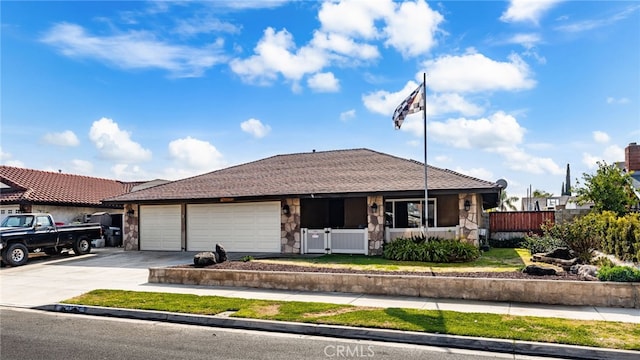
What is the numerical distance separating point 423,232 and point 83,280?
11.1m

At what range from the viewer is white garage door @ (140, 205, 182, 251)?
68.4 feet

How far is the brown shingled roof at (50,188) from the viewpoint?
23.3 meters

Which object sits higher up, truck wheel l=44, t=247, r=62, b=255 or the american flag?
the american flag

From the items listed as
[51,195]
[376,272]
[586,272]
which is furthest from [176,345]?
[51,195]

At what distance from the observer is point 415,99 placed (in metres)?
14.6

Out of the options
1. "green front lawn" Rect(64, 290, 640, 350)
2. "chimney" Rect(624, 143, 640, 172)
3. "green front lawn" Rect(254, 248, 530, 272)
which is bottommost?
"green front lawn" Rect(64, 290, 640, 350)

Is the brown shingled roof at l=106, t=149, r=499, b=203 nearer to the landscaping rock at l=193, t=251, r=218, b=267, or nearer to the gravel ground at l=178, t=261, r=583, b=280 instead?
the gravel ground at l=178, t=261, r=583, b=280

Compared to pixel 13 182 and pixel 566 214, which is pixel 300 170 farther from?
pixel 13 182

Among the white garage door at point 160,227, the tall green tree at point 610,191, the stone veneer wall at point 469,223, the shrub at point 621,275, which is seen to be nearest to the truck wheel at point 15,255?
the white garage door at point 160,227

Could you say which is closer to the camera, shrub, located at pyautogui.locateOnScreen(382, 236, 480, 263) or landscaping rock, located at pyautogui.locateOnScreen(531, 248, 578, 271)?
A: landscaping rock, located at pyautogui.locateOnScreen(531, 248, 578, 271)

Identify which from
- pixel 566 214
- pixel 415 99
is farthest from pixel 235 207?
pixel 566 214

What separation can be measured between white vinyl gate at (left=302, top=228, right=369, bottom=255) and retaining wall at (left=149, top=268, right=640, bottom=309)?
637 centimetres

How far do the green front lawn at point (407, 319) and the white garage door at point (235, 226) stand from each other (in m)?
8.67

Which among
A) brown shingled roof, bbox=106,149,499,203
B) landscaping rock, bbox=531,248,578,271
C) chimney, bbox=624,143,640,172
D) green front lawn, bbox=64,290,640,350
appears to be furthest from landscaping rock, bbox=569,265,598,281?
Result: chimney, bbox=624,143,640,172
